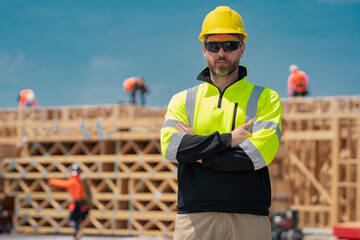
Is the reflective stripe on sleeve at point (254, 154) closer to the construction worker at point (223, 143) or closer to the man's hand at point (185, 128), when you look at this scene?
the construction worker at point (223, 143)

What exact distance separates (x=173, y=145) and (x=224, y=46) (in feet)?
1.98

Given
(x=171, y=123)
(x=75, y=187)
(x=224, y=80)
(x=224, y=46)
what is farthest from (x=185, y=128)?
(x=75, y=187)

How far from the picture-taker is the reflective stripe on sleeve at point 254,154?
10.5 feet

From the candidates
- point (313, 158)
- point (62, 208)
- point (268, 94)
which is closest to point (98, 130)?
point (62, 208)

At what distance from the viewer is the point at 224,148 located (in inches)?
125

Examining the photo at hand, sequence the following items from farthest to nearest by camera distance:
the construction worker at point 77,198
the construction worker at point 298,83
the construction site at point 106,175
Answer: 1. the construction worker at point 298,83
2. the construction site at point 106,175
3. the construction worker at point 77,198

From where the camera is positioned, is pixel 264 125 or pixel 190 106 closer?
pixel 264 125

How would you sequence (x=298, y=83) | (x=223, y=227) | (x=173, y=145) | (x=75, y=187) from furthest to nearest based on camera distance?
(x=298, y=83)
(x=75, y=187)
(x=173, y=145)
(x=223, y=227)

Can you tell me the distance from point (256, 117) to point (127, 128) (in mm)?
12866

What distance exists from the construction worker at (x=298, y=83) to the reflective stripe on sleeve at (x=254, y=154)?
807 inches

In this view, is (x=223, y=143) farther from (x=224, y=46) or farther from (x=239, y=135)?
(x=224, y=46)

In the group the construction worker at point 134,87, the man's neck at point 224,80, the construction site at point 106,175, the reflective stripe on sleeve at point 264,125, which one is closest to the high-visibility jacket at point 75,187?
the construction site at point 106,175

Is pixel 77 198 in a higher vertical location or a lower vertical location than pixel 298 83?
lower

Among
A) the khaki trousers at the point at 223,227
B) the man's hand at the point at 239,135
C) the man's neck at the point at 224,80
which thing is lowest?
the khaki trousers at the point at 223,227
